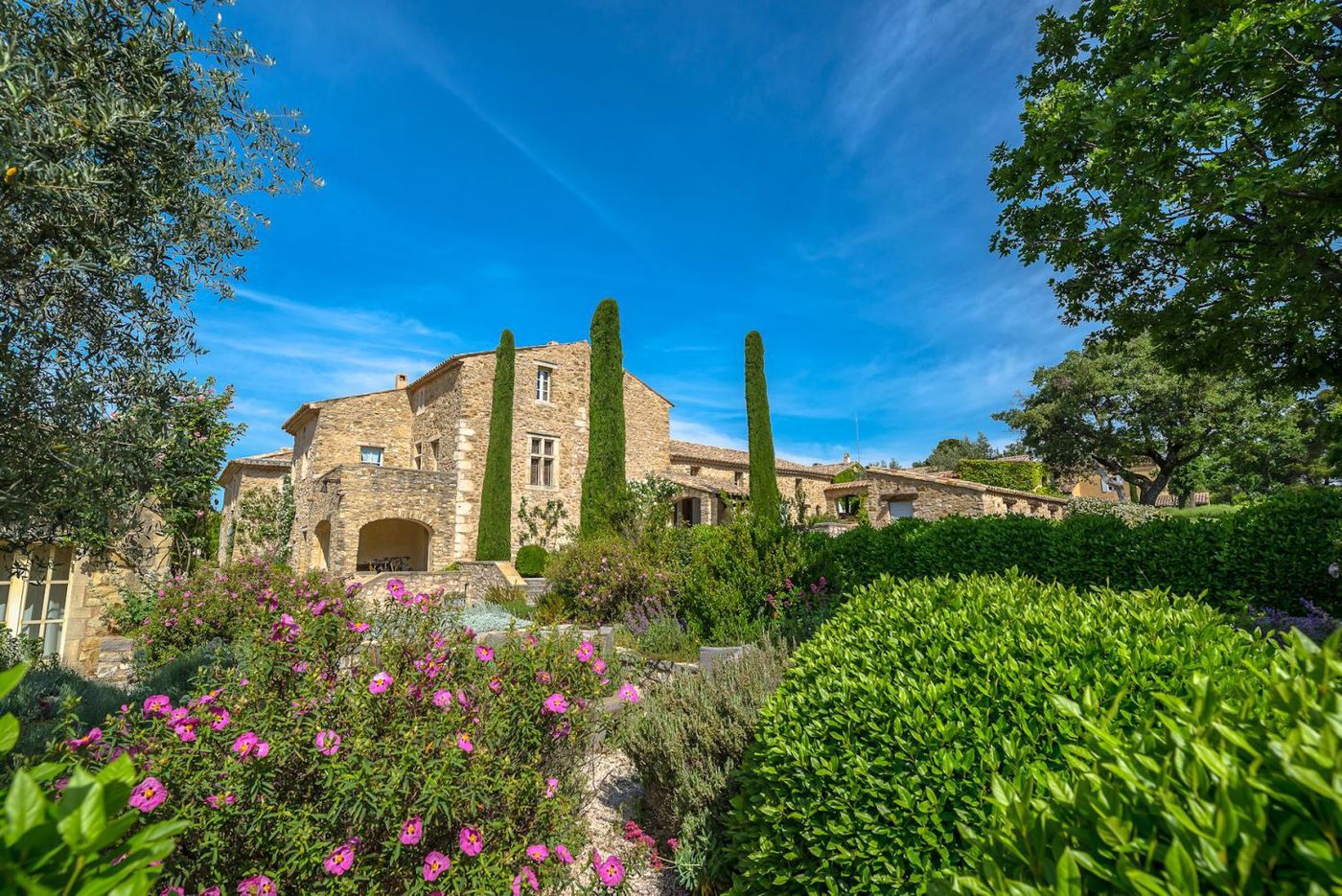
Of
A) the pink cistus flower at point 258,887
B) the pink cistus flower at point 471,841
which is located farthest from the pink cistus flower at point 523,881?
the pink cistus flower at point 258,887

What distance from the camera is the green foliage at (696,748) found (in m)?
3.42

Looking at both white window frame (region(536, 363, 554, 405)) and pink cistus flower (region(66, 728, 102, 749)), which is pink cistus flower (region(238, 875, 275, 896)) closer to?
pink cistus flower (region(66, 728, 102, 749))

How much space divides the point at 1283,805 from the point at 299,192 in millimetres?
5435

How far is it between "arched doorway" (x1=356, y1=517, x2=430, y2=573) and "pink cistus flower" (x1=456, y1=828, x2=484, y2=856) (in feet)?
66.3

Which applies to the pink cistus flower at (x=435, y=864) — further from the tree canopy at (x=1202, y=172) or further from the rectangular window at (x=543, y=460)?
the rectangular window at (x=543, y=460)

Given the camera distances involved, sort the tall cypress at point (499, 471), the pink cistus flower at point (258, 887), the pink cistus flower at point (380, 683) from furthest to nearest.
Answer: the tall cypress at point (499, 471) < the pink cistus flower at point (380, 683) < the pink cistus flower at point (258, 887)

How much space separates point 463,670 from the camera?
10.5 feet

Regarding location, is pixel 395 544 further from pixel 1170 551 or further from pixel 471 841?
pixel 1170 551

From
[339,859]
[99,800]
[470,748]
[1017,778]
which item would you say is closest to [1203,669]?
[1017,778]

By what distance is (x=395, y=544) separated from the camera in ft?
71.2

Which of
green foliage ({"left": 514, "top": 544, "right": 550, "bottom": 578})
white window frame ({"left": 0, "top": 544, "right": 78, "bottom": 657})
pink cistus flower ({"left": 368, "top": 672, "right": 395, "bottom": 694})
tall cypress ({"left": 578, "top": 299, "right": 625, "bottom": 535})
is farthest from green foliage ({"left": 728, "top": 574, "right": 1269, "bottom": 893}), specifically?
tall cypress ({"left": 578, "top": 299, "right": 625, "bottom": 535})

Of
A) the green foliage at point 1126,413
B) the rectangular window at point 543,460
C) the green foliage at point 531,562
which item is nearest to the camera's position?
the green foliage at point 531,562

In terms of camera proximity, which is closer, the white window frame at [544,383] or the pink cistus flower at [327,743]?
the pink cistus flower at [327,743]

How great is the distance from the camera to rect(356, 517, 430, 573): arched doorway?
21125mm
